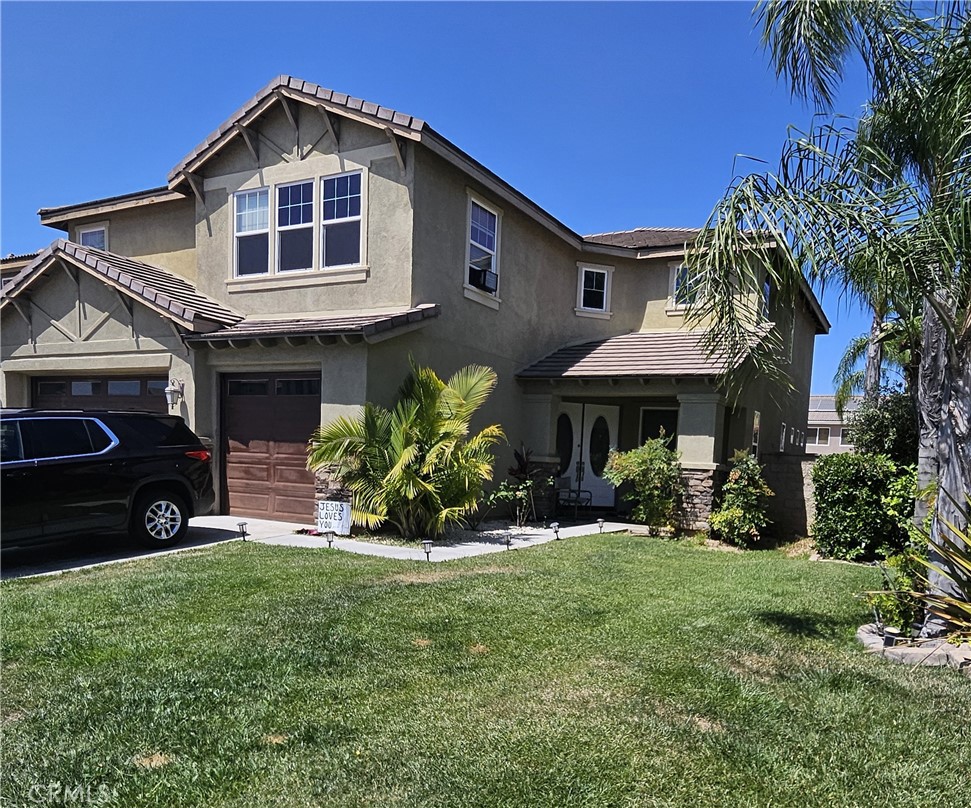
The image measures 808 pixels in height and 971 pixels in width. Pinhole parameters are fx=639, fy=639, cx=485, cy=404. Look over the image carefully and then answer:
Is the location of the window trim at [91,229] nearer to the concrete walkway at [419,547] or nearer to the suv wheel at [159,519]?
the suv wheel at [159,519]

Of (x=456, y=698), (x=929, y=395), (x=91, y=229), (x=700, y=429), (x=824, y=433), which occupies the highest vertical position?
(x=91, y=229)

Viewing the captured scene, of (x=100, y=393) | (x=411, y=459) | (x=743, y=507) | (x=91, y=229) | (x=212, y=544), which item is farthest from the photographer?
(x=91, y=229)

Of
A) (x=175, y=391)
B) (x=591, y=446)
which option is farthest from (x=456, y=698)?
(x=591, y=446)

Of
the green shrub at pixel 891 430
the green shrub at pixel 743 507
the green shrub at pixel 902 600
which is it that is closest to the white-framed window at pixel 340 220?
the green shrub at pixel 743 507

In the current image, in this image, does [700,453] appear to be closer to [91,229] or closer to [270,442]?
[270,442]

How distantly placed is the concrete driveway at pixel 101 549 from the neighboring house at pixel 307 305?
0.95 metres

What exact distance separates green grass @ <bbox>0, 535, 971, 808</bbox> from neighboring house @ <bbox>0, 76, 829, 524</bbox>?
15.9ft

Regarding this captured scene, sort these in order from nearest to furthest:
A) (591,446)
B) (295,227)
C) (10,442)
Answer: (10,442)
(295,227)
(591,446)

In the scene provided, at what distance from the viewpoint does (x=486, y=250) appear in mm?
12984

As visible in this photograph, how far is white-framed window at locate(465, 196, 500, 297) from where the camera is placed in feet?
41.2

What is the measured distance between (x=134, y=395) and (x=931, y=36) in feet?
44.2

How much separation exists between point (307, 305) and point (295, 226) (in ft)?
5.03

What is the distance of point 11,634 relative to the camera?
5.18 metres

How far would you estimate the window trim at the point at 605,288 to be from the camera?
53.3 ft
